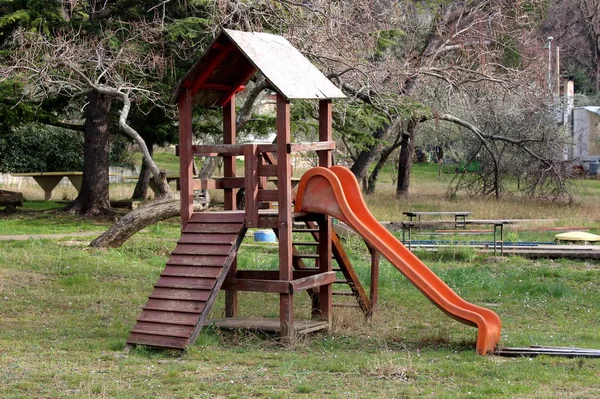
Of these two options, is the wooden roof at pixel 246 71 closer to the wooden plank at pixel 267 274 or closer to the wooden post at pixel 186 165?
the wooden post at pixel 186 165

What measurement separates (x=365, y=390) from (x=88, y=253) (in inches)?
380

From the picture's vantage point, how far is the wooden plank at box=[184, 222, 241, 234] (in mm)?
10203

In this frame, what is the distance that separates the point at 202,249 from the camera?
33.3 feet

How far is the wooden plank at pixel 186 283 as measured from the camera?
9.70 meters

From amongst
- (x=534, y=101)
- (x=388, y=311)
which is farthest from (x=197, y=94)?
(x=534, y=101)

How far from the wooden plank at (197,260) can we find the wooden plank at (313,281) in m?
0.83

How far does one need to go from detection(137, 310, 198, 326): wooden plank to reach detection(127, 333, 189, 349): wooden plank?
19 cm

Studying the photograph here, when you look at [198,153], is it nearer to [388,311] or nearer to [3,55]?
[388,311]

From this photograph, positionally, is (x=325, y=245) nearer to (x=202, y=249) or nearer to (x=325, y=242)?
(x=325, y=242)

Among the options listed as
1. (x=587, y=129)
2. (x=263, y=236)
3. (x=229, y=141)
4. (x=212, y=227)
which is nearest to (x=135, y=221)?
(x=263, y=236)

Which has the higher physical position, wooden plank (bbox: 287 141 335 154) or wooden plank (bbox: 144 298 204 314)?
wooden plank (bbox: 287 141 335 154)

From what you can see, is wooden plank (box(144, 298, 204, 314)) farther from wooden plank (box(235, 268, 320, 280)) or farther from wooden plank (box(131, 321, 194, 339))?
wooden plank (box(235, 268, 320, 280))

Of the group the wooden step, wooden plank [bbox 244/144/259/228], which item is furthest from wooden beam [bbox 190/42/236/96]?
the wooden step

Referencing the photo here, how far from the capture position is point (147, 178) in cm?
2981
